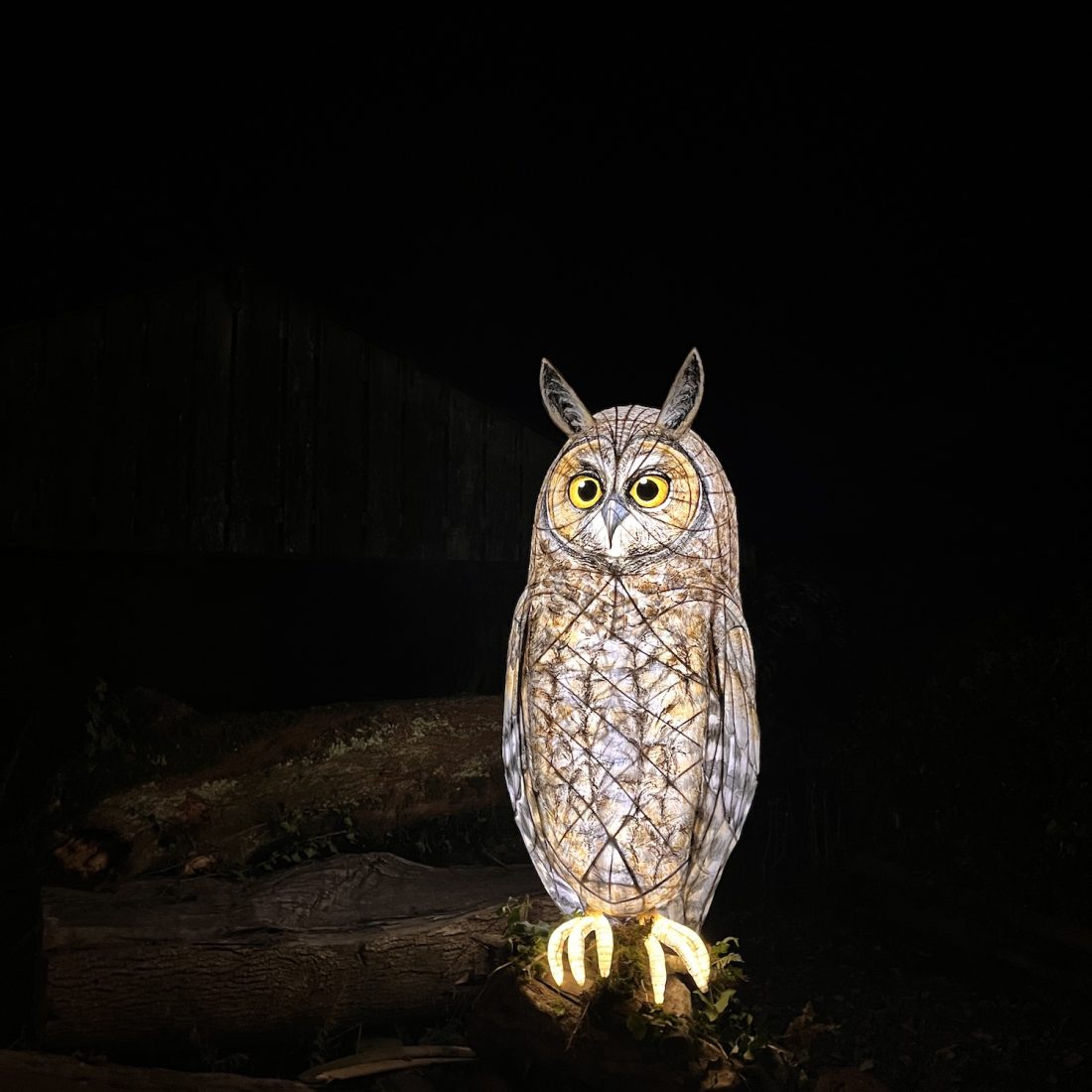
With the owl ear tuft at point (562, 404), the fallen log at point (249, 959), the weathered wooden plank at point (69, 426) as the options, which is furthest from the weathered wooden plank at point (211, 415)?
the owl ear tuft at point (562, 404)

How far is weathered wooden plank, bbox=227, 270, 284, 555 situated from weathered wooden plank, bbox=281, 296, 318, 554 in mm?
34

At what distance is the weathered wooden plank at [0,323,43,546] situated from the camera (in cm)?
309

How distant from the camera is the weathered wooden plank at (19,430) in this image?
10.1 ft

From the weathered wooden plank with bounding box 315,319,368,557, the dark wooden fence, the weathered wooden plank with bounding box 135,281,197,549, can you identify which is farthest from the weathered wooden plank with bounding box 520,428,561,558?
the weathered wooden plank with bounding box 135,281,197,549

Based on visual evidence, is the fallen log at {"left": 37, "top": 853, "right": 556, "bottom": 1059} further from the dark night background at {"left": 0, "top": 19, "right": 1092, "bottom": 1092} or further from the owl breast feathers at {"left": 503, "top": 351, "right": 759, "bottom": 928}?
the dark night background at {"left": 0, "top": 19, "right": 1092, "bottom": 1092}

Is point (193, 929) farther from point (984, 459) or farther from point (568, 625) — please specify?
point (984, 459)

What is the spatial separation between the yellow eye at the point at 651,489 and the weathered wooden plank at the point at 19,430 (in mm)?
2433

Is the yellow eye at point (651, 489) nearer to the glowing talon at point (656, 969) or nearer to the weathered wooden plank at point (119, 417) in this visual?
the glowing talon at point (656, 969)

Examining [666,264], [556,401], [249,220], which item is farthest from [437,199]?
[556,401]

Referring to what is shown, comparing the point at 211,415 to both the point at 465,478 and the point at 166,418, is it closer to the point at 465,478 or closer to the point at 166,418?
the point at 166,418

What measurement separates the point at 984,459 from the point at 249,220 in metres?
3.15

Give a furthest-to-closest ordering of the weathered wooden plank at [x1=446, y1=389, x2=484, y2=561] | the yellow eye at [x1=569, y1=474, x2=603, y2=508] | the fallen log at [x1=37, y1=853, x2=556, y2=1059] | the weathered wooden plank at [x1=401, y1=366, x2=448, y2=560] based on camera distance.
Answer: the weathered wooden plank at [x1=446, y1=389, x2=484, y2=561]
the weathered wooden plank at [x1=401, y1=366, x2=448, y2=560]
the fallen log at [x1=37, y1=853, x2=556, y2=1059]
the yellow eye at [x1=569, y1=474, x2=603, y2=508]

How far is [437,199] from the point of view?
3.35 meters

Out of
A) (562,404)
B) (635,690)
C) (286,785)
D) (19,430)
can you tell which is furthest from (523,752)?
(19,430)
